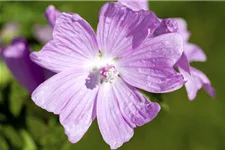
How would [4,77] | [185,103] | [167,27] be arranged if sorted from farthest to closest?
1. [185,103]
2. [4,77]
3. [167,27]

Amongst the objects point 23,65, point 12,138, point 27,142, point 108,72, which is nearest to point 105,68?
point 108,72

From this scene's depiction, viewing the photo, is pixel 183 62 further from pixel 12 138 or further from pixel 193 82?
pixel 12 138

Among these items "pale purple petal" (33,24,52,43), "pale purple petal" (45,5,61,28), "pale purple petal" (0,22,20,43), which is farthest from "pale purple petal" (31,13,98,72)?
"pale purple petal" (0,22,20,43)

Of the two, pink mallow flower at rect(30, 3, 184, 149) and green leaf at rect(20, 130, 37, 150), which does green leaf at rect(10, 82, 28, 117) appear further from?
pink mallow flower at rect(30, 3, 184, 149)

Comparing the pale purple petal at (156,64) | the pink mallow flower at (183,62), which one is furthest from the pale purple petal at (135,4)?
the pale purple petal at (156,64)

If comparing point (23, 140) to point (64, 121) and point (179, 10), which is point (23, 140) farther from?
point (179, 10)

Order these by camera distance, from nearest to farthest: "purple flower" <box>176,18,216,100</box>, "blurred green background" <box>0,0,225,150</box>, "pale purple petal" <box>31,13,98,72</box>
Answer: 1. "pale purple petal" <box>31,13,98,72</box>
2. "purple flower" <box>176,18,216,100</box>
3. "blurred green background" <box>0,0,225,150</box>

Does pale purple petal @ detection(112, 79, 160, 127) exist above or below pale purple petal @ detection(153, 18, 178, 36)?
below
